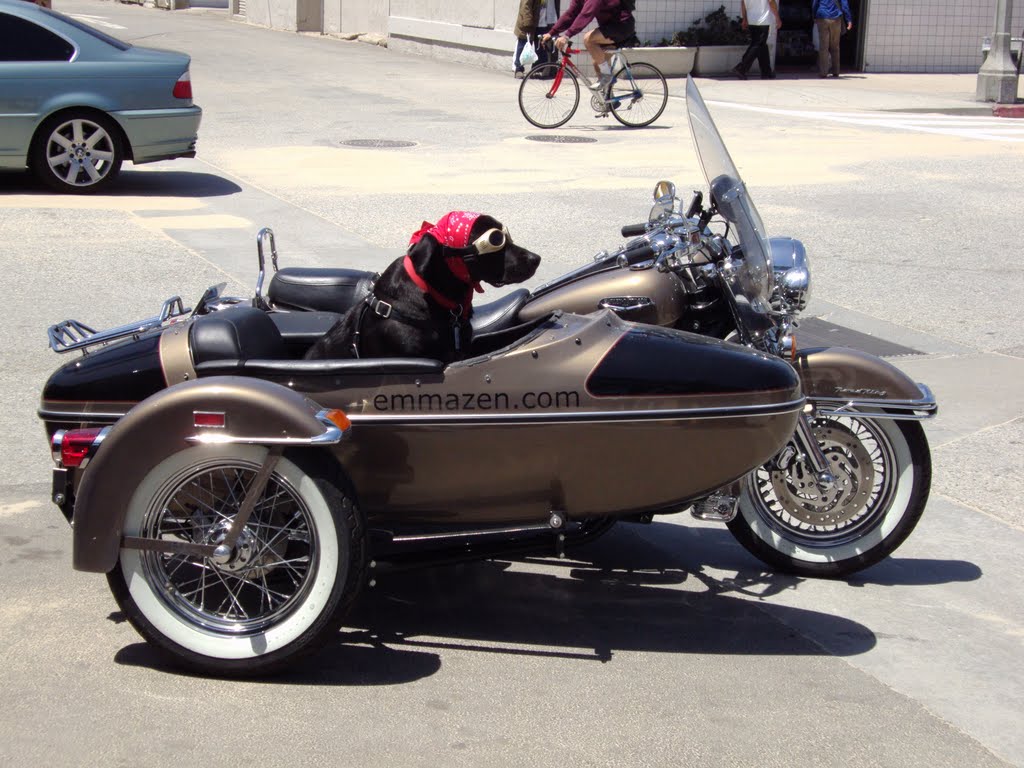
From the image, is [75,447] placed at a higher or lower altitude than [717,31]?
lower

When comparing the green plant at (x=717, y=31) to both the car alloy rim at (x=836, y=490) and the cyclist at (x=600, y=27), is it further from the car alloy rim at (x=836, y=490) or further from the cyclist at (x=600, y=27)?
the car alloy rim at (x=836, y=490)

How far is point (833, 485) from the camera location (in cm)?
470

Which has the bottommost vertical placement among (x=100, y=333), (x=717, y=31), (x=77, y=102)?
(x=100, y=333)

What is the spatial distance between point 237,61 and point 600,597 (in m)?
20.9

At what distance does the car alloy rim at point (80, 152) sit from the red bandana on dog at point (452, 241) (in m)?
8.58

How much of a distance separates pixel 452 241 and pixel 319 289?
142 centimetres

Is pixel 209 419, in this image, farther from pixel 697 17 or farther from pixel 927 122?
pixel 697 17

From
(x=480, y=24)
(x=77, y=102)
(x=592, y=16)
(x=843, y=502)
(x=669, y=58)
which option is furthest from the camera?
(x=480, y=24)

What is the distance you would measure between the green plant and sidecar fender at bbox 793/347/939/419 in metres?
19.4

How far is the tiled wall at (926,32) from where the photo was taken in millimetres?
25188

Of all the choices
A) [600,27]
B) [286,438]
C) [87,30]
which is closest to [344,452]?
[286,438]

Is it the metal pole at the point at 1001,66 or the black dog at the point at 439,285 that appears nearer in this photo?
the black dog at the point at 439,285

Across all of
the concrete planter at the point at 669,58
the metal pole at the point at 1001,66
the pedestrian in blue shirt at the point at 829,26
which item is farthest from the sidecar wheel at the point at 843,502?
the pedestrian in blue shirt at the point at 829,26

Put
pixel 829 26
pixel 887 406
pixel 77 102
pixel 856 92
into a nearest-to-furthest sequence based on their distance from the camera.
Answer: pixel 887 406 → pixel 77 102 → pixel 856 92 → pixel 829 26
